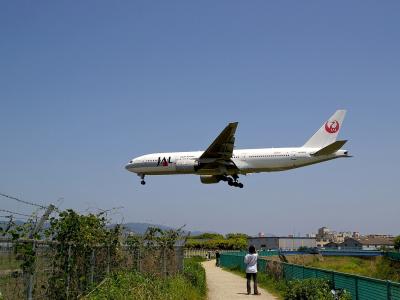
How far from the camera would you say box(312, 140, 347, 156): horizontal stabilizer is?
37.0 metres

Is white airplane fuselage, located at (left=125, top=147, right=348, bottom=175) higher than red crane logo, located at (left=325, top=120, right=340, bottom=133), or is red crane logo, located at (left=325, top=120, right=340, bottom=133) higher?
red crane logo, located at (left=325, top=120, right=340, bottom=133)

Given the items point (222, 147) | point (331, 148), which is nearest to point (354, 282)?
point (331, 148)

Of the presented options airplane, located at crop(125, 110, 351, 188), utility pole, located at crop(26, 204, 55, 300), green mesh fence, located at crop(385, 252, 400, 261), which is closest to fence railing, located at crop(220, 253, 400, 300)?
utility pole, located at crop(26, 204, 55, 300)

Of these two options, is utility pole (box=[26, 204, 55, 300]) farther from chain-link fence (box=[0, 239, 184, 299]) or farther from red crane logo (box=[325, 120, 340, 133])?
red crane logo (box=[325, 120, 340, 133])

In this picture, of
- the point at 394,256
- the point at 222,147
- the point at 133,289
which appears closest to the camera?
the point at 133,289

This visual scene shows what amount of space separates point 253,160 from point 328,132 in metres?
8.55

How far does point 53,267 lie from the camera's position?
390 inches

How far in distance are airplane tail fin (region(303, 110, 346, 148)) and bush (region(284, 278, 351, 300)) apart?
30144 mm

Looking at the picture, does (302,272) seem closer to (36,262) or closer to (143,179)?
(36,262)

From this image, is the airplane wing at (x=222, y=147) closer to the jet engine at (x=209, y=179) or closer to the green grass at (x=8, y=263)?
the jet engine at (x=209, y=179)

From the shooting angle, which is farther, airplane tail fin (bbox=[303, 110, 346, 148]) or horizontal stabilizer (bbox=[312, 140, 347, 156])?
airplane tail fin (bbox=[303, 110, 346, 148])

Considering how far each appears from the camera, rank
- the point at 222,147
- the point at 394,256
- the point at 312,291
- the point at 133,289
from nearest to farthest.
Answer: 1. the point at 133,289
2. the point at 312,291
3. the point at 394,256
4. the point at 222,147

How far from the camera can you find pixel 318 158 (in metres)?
39.8

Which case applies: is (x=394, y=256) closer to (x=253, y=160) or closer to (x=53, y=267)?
(x=253, y=160)
